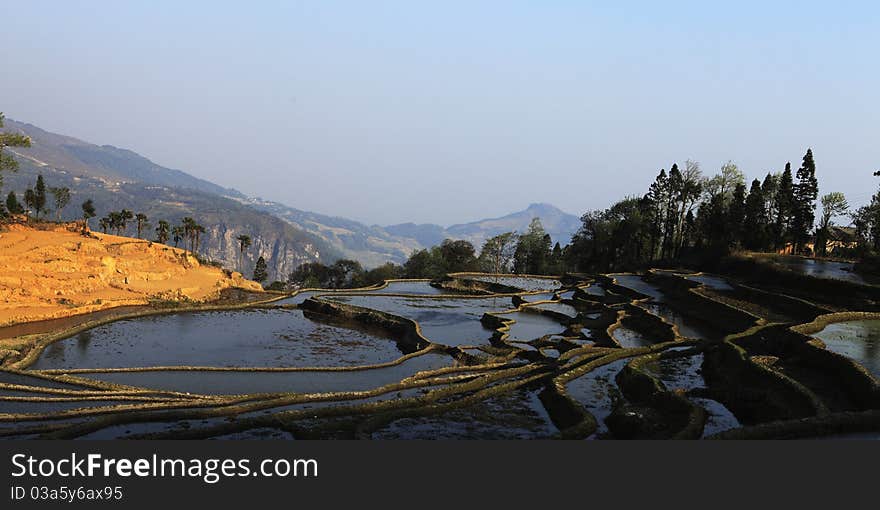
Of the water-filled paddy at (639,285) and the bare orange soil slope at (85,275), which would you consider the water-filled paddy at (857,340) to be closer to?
the water-filled paddy at (639,285)

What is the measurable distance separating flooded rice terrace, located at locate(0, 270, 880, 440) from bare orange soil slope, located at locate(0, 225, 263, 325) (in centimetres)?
751

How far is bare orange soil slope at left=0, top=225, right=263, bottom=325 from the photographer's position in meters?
47.4

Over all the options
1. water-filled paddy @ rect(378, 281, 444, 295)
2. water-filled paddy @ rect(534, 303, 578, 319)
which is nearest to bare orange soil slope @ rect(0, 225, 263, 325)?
water-filled paddy @ rect(378, 281, 444, 295)

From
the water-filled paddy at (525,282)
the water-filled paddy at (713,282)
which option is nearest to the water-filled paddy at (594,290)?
the water-filled paddy at (525,282)

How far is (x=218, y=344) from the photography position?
38344 millimetres

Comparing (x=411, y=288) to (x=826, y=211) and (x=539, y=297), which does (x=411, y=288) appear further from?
(x=826, y=211)

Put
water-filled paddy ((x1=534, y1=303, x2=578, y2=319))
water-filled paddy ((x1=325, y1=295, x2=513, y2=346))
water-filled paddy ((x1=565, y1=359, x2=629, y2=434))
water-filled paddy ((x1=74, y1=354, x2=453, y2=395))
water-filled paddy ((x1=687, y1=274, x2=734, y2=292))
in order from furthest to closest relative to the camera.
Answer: water-filled paddy ((x1=687, y1=274, x2=734, y2=292)) → water-filled paddy ((x1=534, y1=303, x2=578, y2=319)) → water-filled paddy ((x1=325, y1=295, x2=513, y2=346)) → water-filled paddy ((x1=74, y1=354, x2=453, y2=395)) → water-filled paddy ((x1=565, y1=359, x2=629, y2=434))

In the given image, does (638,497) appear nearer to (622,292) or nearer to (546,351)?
(546,351)

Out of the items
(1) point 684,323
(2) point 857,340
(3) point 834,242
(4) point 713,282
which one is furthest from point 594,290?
(3) point 834,242

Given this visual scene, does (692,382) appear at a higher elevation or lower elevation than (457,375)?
higher

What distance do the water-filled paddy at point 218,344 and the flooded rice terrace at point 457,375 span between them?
0.61ft

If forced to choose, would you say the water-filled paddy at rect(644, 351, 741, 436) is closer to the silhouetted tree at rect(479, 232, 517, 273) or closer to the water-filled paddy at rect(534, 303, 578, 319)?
the water-filled paddy at rect(534, 303, 578, 319)

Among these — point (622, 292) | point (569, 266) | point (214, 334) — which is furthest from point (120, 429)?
point (569, 266)

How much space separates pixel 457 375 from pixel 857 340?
21.9 metres
